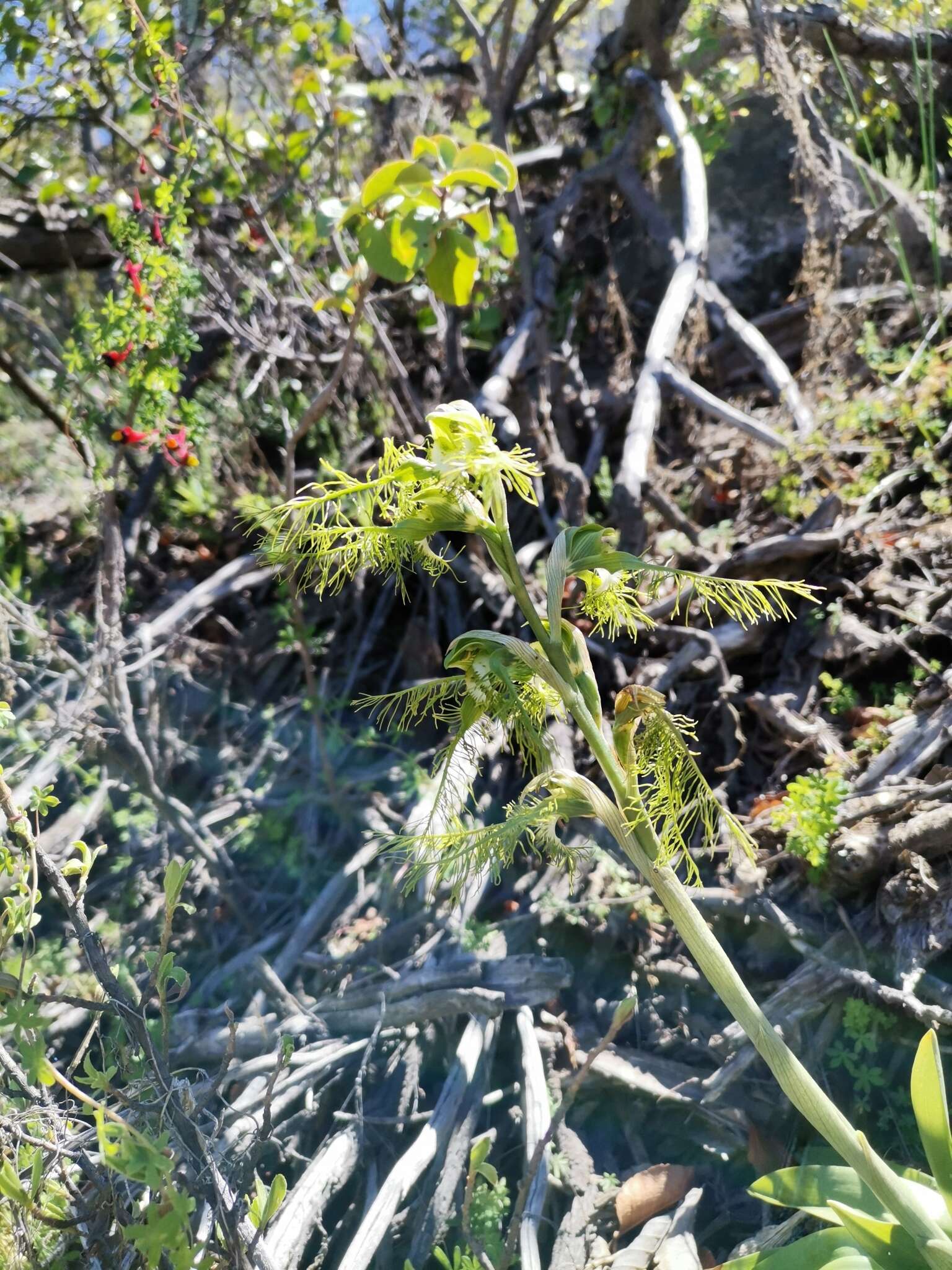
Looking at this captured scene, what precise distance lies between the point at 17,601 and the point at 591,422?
2.46m

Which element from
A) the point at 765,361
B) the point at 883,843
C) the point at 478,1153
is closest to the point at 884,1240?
the point at 478,1153

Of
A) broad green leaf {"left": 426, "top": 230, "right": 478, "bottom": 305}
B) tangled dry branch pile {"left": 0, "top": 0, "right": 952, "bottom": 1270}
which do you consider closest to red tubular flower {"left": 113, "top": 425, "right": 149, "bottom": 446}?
tangled dry branch pile {"left": 0, "top": 0, "right": 952, "bottom": 1270}

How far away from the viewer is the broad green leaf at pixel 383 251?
2250 millimetres

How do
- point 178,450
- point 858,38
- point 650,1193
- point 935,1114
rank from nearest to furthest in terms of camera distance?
point 935,1114
point 650,1193
point 178,450
point 858,38

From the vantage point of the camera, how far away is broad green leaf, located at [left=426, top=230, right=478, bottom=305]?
2.20 m

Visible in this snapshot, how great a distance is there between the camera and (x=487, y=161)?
226 centimetres

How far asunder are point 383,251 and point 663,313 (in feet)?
5.69

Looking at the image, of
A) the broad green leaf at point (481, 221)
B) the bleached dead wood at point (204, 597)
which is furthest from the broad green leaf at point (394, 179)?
the bleached dead wood at point (204, 597)

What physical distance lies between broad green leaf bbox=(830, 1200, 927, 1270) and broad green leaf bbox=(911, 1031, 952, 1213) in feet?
0.45

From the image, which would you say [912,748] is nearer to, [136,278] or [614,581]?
[614,581]

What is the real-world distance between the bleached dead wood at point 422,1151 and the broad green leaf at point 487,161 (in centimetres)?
214

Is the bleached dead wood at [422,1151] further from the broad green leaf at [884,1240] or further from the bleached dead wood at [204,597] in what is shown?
the bleached dead wood at [204,597]

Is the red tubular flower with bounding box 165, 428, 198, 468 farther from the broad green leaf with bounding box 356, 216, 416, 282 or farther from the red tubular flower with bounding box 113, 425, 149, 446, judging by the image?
the broad green leaf with bounding box 356, 216, 416, 282

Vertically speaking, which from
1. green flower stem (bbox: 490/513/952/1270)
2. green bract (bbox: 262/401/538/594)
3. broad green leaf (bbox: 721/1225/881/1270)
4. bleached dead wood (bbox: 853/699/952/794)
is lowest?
broad green leaf (bbox: 721/1225/881/1270)
